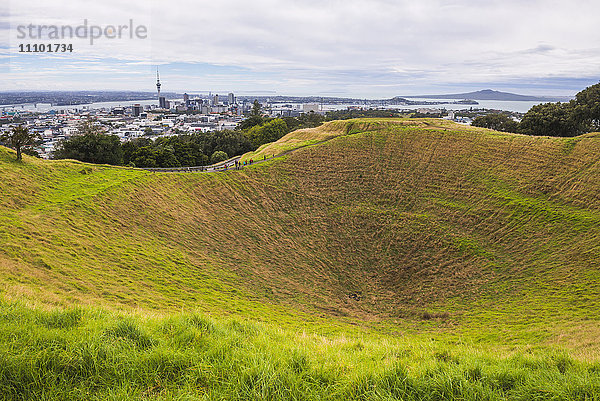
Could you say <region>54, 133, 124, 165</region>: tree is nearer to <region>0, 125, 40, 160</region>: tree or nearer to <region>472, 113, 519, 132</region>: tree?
<region>0, 125, 40, 160</region>: tree

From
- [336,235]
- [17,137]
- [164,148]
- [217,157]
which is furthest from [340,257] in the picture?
[217,157]

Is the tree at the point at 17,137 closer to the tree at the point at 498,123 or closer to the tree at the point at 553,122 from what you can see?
the tree at the point at 553,122

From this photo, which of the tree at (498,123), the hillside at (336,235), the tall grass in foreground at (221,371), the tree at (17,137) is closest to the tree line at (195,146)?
the tree at (498,123)

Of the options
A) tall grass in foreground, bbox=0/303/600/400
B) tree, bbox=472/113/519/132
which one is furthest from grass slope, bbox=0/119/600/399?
tree, bbox=472/113/519/132

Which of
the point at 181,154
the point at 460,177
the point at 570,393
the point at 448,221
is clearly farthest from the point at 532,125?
the point at 570,393

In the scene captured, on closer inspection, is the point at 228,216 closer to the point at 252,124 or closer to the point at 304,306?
the point at 304,306

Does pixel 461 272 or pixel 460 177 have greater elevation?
pixel 460 177
